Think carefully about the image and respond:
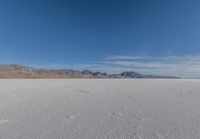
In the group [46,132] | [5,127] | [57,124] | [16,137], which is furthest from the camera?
[57,124]

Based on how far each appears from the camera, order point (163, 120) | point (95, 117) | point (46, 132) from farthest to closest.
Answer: point (95, 117)
point (163, 120)
point (46, 132)

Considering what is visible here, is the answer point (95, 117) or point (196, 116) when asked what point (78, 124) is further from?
point (196, 116)

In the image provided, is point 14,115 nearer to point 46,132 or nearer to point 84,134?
point 46,132

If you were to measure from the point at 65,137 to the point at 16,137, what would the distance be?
669 millimetres

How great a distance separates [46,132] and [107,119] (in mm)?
1189

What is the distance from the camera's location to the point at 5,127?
2775 millimetres

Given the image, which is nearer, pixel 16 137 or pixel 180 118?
pixel 16 137

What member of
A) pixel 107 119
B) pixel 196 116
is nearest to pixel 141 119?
pixel 107 119

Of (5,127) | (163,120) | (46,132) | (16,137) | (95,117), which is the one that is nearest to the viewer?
(16,137)

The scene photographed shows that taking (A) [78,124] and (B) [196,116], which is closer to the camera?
(A) [78,124]

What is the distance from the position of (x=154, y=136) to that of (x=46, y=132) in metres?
1.58

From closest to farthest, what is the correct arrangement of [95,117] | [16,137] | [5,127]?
[16,137]
[5,127]
[95,117]

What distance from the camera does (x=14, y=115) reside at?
140 inches

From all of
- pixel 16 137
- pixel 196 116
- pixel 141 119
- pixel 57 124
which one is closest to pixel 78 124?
pixel 57 124
